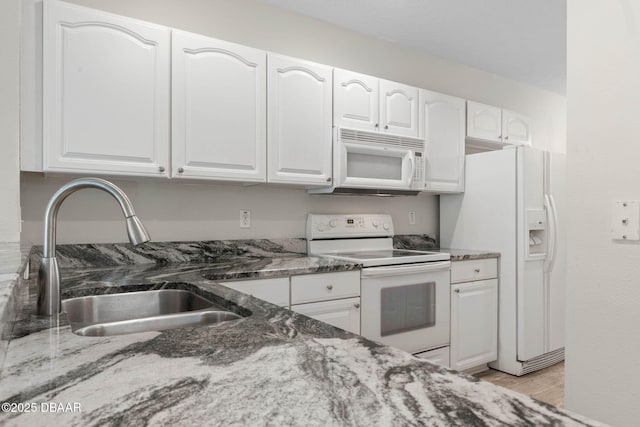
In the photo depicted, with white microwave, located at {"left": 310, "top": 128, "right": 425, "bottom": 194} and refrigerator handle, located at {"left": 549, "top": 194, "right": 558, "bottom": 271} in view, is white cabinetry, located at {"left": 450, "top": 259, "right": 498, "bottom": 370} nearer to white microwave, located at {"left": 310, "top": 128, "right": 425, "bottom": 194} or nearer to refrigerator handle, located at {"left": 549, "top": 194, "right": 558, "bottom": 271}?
refrigerator handle, located at {"left": 549, "top": 194, "right": 558, "bottom": 271}

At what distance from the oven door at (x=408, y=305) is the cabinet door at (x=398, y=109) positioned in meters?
1.00

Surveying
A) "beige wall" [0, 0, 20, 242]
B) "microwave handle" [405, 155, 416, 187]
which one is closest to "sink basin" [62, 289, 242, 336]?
"beige wall" [0, 0, 20, 242]

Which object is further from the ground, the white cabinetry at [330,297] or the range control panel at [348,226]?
the range control panel at [348,226]

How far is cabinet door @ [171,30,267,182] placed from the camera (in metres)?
2.16

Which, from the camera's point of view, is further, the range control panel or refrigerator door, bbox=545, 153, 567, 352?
refrigerator door, bbox=545, 153, 567, 352

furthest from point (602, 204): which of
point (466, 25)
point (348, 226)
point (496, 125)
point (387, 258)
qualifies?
point (496, 125)

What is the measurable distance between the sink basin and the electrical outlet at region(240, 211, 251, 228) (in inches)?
41.5

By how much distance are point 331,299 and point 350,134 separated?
1092 millimetres

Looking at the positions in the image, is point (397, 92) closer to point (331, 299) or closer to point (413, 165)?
point (413, 165)

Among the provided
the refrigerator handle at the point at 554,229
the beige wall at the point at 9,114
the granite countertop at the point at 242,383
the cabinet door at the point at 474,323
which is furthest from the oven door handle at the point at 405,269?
the beige wall at the point at 9,114

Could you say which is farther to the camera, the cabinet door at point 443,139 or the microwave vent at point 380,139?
the cabinet door at point 443,139

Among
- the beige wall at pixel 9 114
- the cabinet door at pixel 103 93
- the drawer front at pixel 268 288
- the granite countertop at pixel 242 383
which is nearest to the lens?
the granite countertop at pixel 242 383

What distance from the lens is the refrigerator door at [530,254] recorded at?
9.64 ft

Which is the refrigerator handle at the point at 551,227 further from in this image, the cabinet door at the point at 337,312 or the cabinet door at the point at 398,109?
the cabinet door at the point at 337,312
